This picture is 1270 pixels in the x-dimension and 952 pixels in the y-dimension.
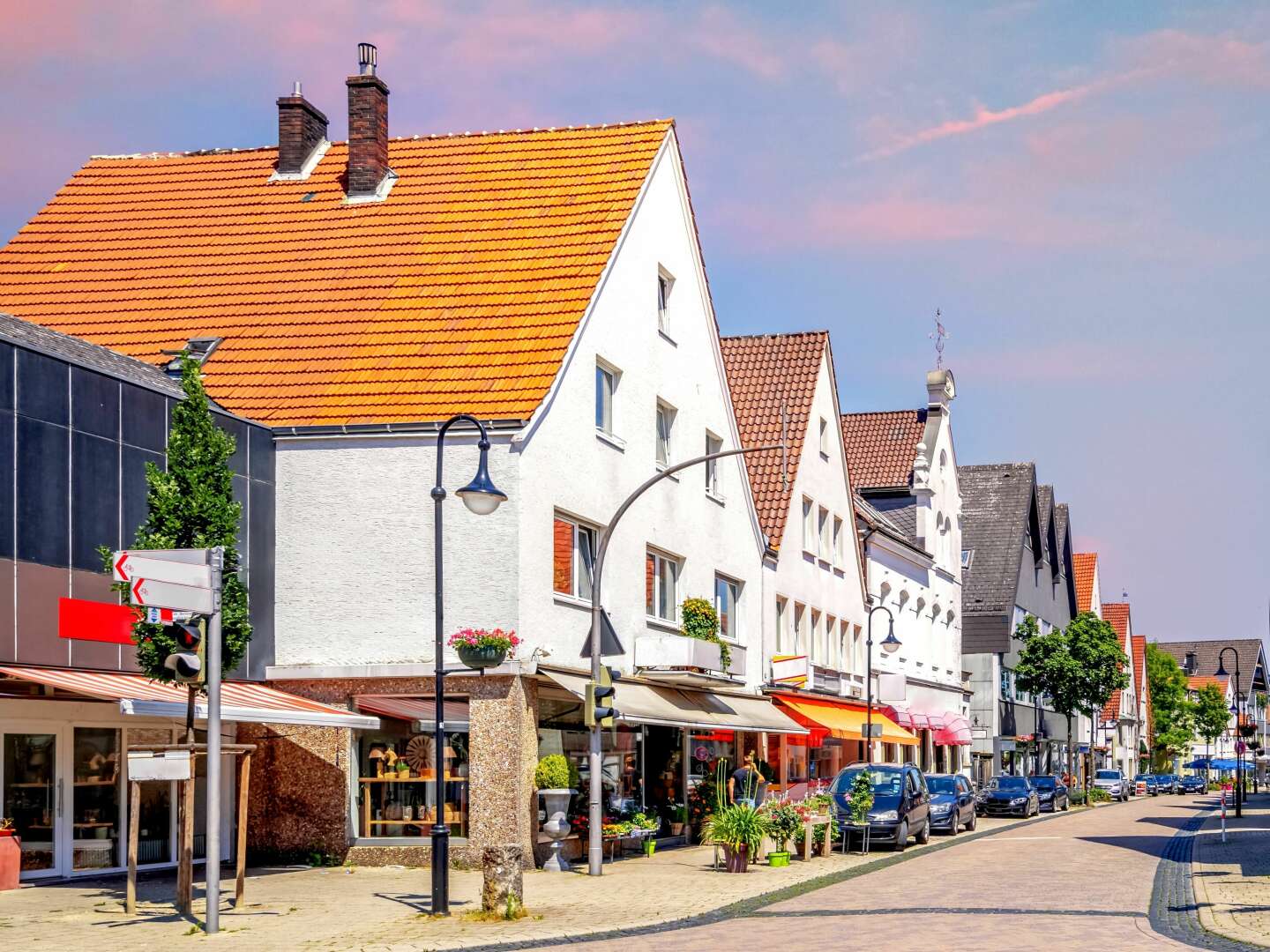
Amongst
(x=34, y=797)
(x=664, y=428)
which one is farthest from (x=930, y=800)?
(x=34, y=797)

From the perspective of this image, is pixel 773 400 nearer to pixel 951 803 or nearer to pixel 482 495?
pixel 951 803

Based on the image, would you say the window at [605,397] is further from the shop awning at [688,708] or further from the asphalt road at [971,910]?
the asphalt road at [971,910]

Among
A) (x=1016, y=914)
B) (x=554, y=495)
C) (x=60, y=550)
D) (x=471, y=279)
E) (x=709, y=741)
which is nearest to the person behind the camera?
(x=1016, y=914)

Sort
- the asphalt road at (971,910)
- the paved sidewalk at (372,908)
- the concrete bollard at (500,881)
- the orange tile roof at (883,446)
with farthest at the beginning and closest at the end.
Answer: the orange tile roof at (883,446) < the concrete bollard at (500,881) < the paved sidewalk at (372,908) < the asphalt road at (971,910)

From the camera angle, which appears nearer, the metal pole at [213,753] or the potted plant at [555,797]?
the metal pole at [213,753]

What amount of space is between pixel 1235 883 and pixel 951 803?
16784 millimetres

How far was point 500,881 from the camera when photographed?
18.6 m

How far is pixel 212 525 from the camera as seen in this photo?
63.0 feet

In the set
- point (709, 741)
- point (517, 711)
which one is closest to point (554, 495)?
point (517, 711)

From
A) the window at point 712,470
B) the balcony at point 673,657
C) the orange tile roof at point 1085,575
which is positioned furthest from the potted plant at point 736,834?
the orange tile roof at point 1085,575

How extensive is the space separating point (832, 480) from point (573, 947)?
32288 millimetres

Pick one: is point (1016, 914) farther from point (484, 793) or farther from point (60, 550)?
point (60, 550)

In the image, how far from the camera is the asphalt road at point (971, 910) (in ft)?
51.5

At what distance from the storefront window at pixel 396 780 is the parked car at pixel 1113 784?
183 ft
